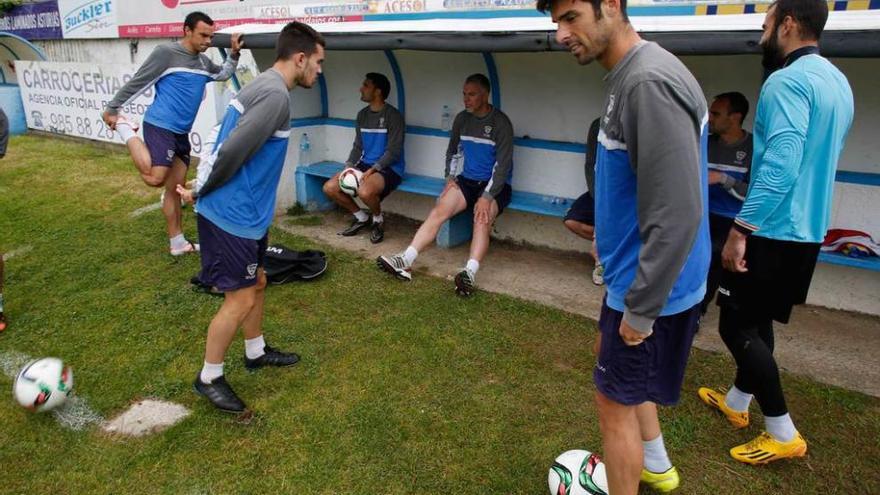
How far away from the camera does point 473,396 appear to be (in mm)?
3252

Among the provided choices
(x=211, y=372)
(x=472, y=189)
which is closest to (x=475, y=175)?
(x=472, y=189)

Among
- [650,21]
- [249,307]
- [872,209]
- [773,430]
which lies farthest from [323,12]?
[773,430]

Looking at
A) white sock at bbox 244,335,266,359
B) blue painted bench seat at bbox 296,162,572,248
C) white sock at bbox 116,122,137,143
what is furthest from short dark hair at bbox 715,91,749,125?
white sock at bbox 116,122,137,143

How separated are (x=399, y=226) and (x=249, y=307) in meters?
3.28

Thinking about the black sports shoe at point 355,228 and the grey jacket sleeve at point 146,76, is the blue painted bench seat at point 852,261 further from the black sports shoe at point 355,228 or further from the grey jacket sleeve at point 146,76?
the grey jacket sleeve at point 146,76

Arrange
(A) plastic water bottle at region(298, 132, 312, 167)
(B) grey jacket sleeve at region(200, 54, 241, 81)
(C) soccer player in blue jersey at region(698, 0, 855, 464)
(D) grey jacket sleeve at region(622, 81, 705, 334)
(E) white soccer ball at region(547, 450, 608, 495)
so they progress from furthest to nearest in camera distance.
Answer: (A) plastic water bottle at region(298, 132, 312, 167) → (B) grey jacket sleeve at region(200, 54, 241, 81) → (E) white soccer ball at region(547, 450, 608, 495) → (C) soccer player in blue jersey at region(698, 0, 855, 464) → (D) grey jacket sleeve at region(622, 81, 705, 334)

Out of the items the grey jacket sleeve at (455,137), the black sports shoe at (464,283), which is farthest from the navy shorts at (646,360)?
the grey jacket sleeve at (455,137)

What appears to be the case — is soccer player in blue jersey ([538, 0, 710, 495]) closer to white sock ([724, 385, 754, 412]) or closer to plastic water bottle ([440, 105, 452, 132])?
white sock ([724, 385, 754, 412])

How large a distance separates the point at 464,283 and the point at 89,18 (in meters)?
12.4

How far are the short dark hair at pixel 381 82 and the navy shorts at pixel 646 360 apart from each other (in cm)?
434

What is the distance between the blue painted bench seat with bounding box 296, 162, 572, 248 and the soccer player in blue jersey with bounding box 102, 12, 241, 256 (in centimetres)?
150

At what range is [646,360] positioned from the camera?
1876mm

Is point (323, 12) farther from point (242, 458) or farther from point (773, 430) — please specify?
point (773, 430)

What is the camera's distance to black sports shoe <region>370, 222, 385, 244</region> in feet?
18.8
